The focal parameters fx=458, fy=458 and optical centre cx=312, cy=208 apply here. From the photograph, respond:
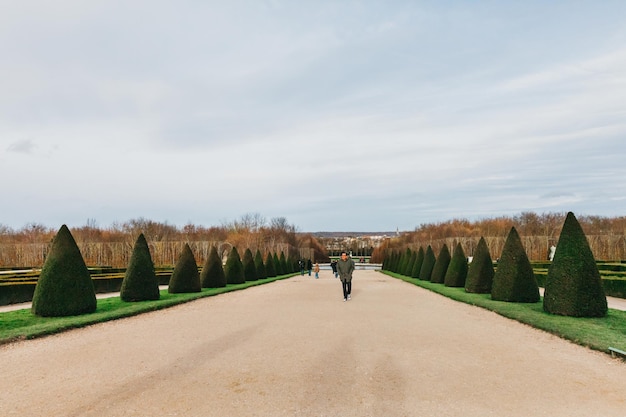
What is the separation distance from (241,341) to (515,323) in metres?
7.17

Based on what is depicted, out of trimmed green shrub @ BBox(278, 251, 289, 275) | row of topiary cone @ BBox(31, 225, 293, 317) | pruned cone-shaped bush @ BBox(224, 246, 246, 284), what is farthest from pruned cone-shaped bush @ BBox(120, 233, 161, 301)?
trimmed green shrub @ BBox(278, 251, 289, 275)

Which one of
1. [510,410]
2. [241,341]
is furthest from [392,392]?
[241,341]

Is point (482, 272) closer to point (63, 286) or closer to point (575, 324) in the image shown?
point (575, 324)

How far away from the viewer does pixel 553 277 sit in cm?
1277

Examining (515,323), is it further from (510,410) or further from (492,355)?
(510,410)

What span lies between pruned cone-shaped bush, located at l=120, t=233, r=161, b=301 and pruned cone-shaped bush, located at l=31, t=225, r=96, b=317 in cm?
295

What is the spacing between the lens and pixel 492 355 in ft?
27.3

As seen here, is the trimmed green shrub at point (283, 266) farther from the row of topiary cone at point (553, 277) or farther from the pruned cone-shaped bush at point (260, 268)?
the row of topiary cone at point (553, 277)

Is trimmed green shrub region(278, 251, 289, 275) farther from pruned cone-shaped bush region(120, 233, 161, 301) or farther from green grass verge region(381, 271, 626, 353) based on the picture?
green grass verge region(381, 271, 626, 353)

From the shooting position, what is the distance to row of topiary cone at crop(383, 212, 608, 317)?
12156 millimetres

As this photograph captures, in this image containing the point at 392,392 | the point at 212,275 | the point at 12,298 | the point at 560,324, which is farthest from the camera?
the point at 212,275

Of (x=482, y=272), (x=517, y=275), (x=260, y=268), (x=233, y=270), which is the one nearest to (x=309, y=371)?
Answer: (x=517, y=275)

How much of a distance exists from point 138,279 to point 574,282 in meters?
14.1

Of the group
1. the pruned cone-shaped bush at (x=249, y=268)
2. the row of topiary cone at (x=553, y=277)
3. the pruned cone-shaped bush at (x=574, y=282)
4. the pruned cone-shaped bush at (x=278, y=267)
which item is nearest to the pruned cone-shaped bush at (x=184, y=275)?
the pruned cone-shaped bush at (x=249, y=268)
